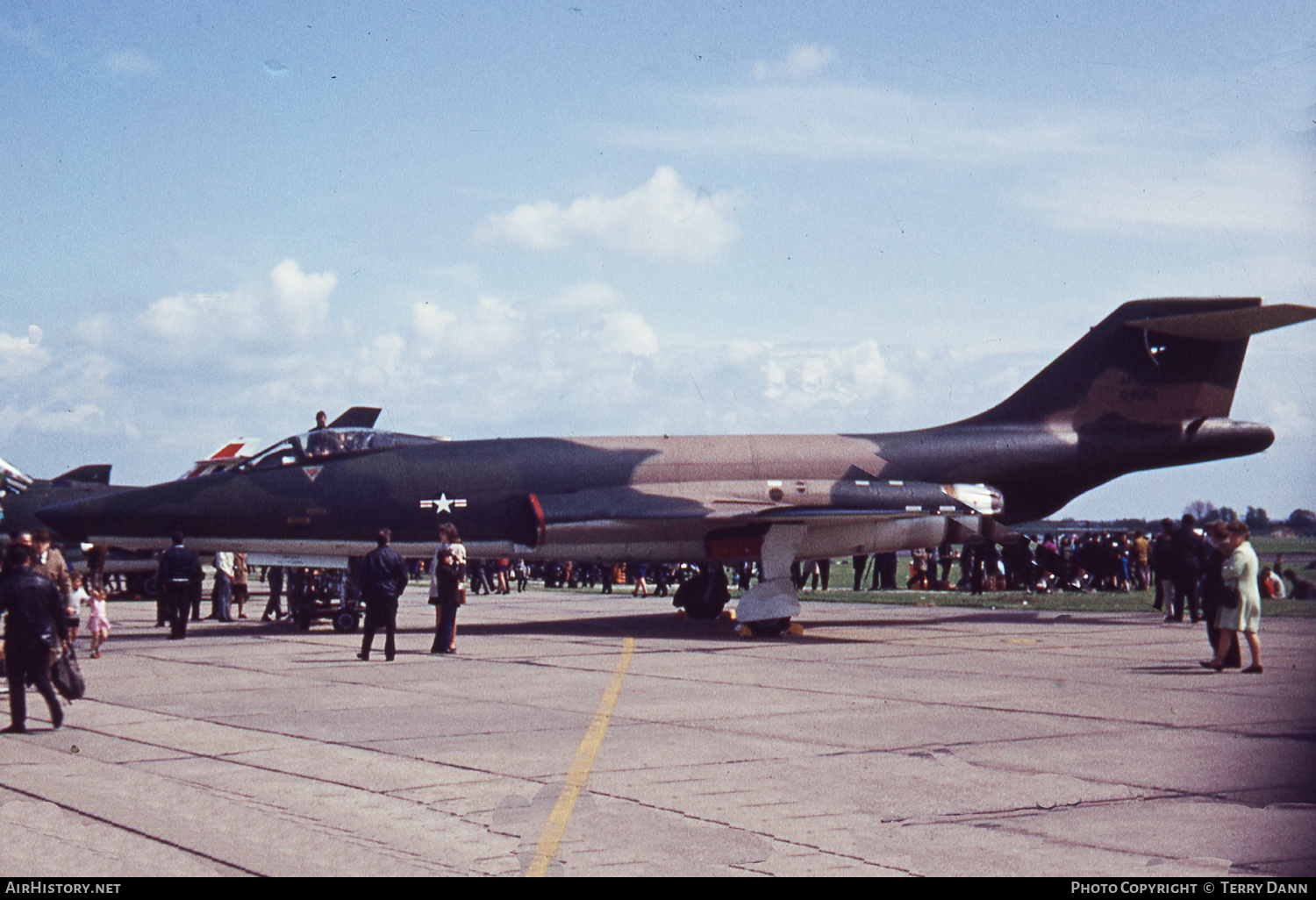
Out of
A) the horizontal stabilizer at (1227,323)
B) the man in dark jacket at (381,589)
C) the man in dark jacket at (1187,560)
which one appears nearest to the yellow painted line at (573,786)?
the man in dark jacket at (381,589)

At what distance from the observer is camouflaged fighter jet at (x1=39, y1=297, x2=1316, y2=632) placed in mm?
19516

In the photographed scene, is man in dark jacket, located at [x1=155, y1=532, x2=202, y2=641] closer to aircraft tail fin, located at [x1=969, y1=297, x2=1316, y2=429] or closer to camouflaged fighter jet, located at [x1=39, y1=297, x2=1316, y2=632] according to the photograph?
camouflaged fighter jet, located at [x1=39, y1=297, x2=1316, y2=632]

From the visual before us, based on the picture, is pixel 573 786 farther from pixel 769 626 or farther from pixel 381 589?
pixel 769 626

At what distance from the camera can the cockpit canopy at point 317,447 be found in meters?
20.1

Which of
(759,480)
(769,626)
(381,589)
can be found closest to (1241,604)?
(769,626)

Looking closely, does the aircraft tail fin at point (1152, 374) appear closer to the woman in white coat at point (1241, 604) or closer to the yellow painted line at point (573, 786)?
the woman in white coat at point (1241, 604)

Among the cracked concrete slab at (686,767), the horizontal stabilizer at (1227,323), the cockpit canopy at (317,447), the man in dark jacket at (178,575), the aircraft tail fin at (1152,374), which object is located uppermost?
the horizontal stabilizer at (1227,323)

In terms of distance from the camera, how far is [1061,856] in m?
5.95

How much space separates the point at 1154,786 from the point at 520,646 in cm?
1149

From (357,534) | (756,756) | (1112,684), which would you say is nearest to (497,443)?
(357,534)

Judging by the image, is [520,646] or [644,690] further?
[520,646]

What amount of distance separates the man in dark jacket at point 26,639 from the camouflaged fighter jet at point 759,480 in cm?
923

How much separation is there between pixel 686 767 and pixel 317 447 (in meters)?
13.4
